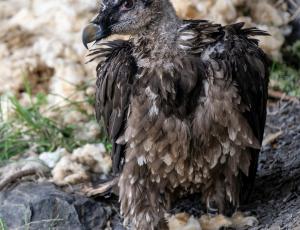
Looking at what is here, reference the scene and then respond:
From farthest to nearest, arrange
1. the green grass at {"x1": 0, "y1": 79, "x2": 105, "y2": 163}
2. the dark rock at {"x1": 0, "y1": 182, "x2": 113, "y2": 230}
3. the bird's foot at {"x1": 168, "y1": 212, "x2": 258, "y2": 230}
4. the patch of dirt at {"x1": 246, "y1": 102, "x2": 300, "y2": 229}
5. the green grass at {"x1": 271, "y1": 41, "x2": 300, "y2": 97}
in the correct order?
the green grass at {"x1": 271, "y1": 41, "x2": 300, "y2": 97}
the green grass at {"x1": 0, "y1": 79, "x2": 105, "y2": 163}
the dark rock at {"x1": 0, "y1": 182, "x2": 113, "y2": 230}
the bird's foot at {"x1": 168, "y1": 212, "x2": 258, "y2": 230}
the patch of dirt at {"x1": 246, "y1": 102, "x2": 300, "y2": 229}

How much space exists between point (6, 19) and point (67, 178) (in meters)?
2.31

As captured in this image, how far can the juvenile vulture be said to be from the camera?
3.63 metres

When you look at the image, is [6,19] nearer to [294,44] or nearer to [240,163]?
[294,44]

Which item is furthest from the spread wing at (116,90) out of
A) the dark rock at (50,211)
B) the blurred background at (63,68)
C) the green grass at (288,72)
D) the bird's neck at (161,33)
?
the green grass at (288,72)

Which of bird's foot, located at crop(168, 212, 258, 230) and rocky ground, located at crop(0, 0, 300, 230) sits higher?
rocky ground, located at crop(0, 0, 300, 230)

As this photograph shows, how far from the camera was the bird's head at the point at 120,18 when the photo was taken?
12.0 feet

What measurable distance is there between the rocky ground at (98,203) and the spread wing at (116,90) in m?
0.40

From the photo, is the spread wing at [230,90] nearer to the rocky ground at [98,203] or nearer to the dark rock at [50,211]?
the rocky ground at [98,203]

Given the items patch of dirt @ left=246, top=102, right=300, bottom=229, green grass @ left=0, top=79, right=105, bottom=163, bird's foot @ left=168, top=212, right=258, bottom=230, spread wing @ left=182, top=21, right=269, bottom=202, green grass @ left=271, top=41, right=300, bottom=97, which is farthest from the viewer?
green grass @ left=271, top=41, right=300, bottom=97

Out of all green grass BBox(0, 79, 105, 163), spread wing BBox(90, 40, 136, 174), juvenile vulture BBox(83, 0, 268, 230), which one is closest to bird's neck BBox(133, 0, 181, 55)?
juvenile vulture BBox(83, 0, 268, 230)

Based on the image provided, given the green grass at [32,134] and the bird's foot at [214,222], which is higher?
the green grass at [32,134]

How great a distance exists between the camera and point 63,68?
564 centimetres

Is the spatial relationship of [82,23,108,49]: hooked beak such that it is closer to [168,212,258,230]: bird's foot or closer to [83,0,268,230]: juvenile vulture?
[83,0,268,230]: juvenile vulture

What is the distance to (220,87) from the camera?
11.8ft
